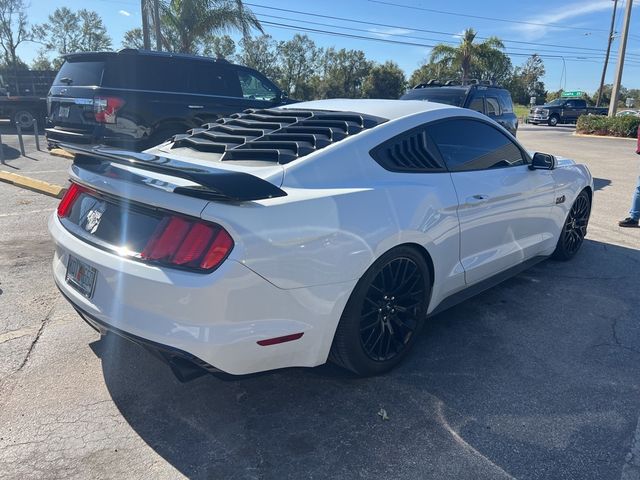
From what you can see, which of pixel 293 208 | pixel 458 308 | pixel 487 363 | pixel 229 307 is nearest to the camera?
pixel 229 307

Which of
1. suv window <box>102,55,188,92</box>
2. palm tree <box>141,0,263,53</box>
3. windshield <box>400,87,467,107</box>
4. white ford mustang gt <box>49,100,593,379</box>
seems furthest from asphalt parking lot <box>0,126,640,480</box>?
palm tree <box>141,0,263,53</box>

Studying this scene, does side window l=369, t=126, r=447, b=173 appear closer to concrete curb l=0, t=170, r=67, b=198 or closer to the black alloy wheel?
the black alloy wheel

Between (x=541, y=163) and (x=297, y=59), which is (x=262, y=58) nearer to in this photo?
(x=297, y=59)

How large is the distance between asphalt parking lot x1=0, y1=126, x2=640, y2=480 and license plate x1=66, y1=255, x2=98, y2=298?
635 millimetres

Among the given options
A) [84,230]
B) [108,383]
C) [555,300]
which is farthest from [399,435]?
[555,300]

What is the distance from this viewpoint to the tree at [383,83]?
5181 cm

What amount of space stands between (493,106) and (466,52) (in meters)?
32.9

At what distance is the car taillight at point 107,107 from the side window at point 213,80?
1.43 meters

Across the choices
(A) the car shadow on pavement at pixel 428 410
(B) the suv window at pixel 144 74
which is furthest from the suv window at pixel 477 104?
(A) the car shadow on pavement at pixel 428 410

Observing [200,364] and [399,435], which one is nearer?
[200,364]

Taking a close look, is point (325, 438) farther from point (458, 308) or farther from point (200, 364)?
point (458, 308)

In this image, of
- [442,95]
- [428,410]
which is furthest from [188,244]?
[442,95]

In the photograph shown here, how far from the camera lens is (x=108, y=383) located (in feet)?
9.88

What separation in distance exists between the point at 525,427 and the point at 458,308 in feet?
5.04
